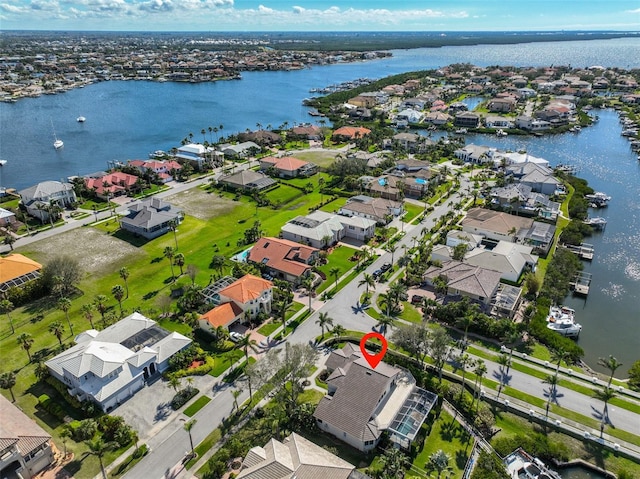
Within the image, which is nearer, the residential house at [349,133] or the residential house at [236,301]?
the residential house at [236,301]

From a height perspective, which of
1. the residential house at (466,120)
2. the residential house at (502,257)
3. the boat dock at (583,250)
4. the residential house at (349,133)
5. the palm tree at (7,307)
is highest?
the residential house at (466,120)

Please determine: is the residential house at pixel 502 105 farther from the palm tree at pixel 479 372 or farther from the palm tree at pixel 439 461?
the palm tree at pixel 439 461

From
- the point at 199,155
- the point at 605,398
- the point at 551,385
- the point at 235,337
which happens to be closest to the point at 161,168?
the point at 199,155

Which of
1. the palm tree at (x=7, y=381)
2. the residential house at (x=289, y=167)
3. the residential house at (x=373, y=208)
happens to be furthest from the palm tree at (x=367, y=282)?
the residential house at (x=289, y=167)

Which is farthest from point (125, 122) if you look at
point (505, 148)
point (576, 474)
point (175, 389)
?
point (576, 474)

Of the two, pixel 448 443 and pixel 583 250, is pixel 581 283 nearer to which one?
pixel 583 250

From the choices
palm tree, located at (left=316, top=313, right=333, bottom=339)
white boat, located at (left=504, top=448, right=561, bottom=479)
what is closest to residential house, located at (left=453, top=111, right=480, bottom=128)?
palm tree, located at (left=316, top=313, right=333, bottom=339)
